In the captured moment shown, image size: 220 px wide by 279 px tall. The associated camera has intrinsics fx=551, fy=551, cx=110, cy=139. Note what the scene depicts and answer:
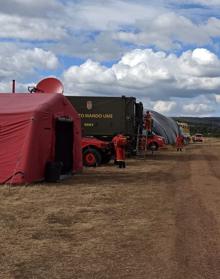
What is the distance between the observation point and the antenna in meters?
23.0

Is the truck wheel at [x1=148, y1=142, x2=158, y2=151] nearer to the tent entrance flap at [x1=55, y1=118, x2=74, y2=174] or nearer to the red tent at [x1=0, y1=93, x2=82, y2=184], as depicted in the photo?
the tent entrance flap at [x1=55, y1=118, x2=74, y2=174]

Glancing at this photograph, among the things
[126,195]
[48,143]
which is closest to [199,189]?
[126,195]

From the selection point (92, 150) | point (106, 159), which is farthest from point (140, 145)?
point (92, 150)

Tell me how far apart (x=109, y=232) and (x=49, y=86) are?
1473 centimetres

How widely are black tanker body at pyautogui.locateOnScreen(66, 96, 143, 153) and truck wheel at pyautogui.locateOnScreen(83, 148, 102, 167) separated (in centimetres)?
408

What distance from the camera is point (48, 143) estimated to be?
693 inches

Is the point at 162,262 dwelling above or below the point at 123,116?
below

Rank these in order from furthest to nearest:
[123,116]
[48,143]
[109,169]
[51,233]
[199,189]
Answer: [123,116] < [109,169] < [48,143] < [199,189] < [51,233]

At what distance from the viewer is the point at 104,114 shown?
28781 mm

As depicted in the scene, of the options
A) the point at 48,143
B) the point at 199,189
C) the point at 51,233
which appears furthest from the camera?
the point at 48,143

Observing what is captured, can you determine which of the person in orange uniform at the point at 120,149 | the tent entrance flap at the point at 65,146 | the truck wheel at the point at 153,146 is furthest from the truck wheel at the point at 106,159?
the truck wheel at the point at 153,146

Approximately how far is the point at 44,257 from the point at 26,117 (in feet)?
30.2

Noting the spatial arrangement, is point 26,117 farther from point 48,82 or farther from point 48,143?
point 48,82

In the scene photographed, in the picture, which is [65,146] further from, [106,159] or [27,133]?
[106,159]
